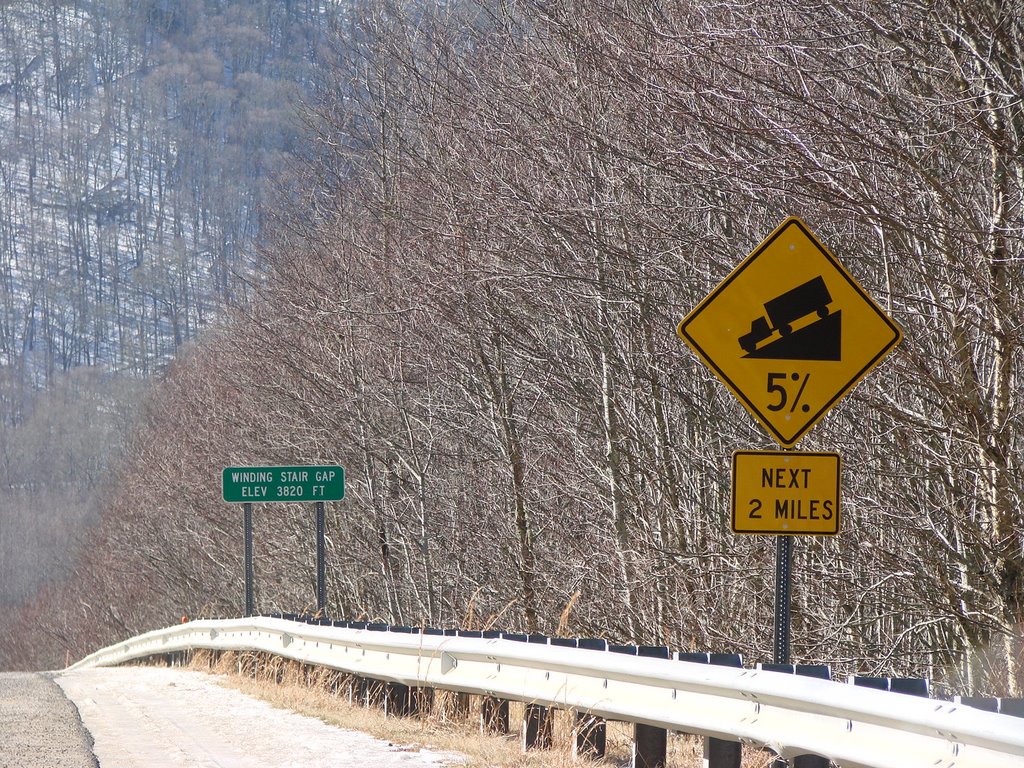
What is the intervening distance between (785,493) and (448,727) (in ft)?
13.5

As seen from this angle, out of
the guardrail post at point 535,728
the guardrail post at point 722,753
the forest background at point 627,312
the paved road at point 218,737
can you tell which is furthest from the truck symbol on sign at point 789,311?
the paved road at point 218,737

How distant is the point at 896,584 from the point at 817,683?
13.0 ft

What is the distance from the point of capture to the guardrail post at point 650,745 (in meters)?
6.93

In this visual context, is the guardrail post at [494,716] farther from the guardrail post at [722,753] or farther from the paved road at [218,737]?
the guardrail post at [722,753]

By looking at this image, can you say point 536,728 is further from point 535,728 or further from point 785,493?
point 785,493

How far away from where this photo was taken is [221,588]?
1763 inches

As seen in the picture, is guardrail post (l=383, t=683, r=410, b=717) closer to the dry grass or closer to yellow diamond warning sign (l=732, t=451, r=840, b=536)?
the dry grass

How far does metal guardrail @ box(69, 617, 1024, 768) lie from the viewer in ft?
14.6

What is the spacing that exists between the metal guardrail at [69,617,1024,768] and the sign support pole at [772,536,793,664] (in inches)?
12.7

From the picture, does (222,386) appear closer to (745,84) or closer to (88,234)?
(745,84)

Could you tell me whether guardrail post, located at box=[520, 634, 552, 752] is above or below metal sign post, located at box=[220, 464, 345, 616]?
below

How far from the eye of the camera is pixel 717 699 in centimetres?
604

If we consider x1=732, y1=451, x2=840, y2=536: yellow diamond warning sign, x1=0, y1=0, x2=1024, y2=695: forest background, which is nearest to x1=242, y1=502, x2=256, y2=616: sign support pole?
x1=0, y1=0, x2=1024, y2=695: forest background

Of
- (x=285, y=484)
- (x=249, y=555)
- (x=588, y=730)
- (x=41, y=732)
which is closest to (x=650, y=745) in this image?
(x=588, y=730)
